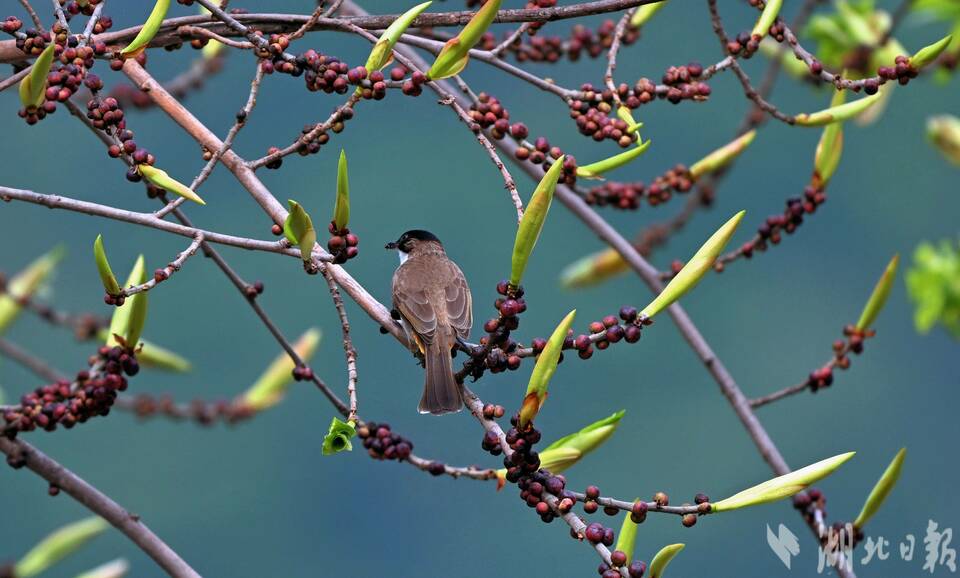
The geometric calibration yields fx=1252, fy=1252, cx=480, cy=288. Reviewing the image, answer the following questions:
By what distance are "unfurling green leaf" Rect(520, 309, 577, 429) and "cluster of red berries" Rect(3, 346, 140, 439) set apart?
100 centimetres

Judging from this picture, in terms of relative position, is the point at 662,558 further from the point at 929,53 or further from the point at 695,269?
the point at 929,53

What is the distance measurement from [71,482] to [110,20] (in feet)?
3.07

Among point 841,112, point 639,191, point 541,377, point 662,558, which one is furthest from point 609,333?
point 639,191

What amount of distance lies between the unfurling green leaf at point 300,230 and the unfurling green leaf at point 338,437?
0.93ft

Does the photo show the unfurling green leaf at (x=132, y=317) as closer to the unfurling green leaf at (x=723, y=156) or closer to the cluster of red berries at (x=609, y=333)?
the cluster of red berries at (x=609, y=333)

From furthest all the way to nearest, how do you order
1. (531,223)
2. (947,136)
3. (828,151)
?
(947,136) → (828,151) → (531,223)

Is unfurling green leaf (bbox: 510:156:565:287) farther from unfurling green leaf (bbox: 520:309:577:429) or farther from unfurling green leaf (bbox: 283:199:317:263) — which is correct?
unfurling green leaf (bbox: 283:199:317:263)

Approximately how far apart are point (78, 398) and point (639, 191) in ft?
5.11

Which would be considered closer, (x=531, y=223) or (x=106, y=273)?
(x=531, y=223)

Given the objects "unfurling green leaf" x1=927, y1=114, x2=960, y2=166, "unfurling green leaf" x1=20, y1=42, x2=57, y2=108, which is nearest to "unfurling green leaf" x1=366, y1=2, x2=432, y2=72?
"unfurling green leaf" x1=20, y1=42, x2=57, y2=108

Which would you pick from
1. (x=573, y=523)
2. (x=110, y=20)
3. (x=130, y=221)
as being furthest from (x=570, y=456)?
(x=110, y=20)

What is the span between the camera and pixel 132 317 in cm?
256

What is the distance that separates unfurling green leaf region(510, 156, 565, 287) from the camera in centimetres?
184

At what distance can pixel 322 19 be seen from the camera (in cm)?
233
